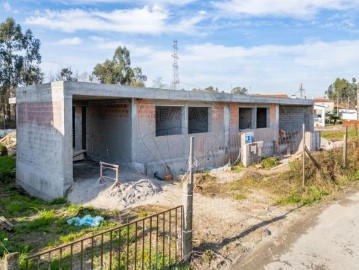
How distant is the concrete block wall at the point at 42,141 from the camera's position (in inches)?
352

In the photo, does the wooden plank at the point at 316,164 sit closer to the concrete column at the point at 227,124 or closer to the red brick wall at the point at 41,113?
the concrete column at the point at 227,124

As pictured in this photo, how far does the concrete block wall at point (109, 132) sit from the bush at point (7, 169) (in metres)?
3.61

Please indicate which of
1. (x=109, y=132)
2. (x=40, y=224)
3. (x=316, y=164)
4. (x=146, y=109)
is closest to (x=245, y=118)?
(x=316, y=164)

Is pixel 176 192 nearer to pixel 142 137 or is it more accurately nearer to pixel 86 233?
pixel 142 137

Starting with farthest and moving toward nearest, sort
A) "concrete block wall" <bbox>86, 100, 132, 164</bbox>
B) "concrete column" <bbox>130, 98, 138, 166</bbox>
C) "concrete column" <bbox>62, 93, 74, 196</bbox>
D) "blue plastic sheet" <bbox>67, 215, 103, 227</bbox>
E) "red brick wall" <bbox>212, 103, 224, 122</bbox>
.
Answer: "red brick wall" <bbox>212, 103, 224, 122</bbox>
"concrete block wall" <bbox>86, 100, 132, 164</bbox>
"concrete column" <bbox>130, 98, 138, 166</bbox>
"concrete column" <bbox>62, 93, 74, 196</bbox>
"blue plastic sheet" <bbox>67, 215, 103, 227</bbox>

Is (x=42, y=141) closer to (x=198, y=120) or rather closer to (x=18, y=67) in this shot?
(x=198, y=120)

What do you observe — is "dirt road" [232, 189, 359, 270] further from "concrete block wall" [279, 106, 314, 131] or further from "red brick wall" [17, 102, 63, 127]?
"concrete block wall" [279, 106, 314, 131]

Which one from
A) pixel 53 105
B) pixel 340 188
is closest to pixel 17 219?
pixel 53 105

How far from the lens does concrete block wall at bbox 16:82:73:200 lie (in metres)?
8.95

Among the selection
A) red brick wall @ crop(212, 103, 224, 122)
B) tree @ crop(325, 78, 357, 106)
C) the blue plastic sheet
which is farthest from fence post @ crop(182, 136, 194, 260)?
tree @ crop(325, 78, 357, 106)

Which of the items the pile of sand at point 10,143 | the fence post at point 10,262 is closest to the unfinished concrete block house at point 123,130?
the fence post at point 10,262

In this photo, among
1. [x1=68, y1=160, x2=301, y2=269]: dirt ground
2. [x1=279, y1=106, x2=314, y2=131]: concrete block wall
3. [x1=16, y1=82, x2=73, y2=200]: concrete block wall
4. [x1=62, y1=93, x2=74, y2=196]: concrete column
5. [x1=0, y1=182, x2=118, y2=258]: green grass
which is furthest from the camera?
[x1=279, y1=106, x2=314, y2=131]: concrete block wall

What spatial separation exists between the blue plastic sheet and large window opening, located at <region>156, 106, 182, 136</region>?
6.55m

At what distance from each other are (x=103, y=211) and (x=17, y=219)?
2128 mm
